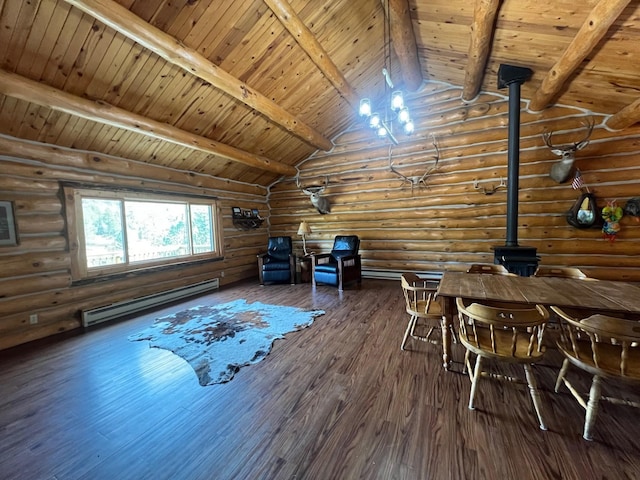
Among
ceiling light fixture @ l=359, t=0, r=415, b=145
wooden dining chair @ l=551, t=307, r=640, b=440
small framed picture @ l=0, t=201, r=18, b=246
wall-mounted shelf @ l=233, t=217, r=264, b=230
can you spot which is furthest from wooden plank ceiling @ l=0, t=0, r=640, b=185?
wooden dining chair @ l=551, t=307, r=640, b=440

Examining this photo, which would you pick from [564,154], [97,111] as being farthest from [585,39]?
[97,111]

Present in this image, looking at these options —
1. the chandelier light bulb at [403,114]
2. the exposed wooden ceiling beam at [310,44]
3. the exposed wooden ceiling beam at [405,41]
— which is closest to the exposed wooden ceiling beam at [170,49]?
the exposed wooden ceiling beam at [310,44]

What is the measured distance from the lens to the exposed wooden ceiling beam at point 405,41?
127 inches

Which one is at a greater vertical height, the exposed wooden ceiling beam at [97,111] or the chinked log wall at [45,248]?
the exposed wooden ceiling beam at [97,111]

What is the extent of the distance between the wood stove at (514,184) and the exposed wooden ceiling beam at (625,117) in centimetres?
121

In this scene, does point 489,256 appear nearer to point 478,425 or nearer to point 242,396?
point 478,425

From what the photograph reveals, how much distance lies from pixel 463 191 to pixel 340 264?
2.85 meters

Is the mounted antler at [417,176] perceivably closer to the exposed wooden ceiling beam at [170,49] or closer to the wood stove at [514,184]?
the wood stove at [514,184]

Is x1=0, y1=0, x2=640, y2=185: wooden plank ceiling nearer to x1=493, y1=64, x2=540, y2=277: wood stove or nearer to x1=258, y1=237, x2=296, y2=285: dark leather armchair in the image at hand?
x1=493, y1=64, x2=540, y2=277: wood stove

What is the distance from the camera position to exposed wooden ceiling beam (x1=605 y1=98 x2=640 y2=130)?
3.37 metres

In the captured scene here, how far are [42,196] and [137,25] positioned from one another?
258 centimetres

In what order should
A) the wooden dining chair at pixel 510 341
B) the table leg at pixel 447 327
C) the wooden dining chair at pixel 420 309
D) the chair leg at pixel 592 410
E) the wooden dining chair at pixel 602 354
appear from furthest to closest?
the wooden dining chair at pixel 420 309 → the table leg at pixel 447 327 → the wooden dining chair at pixel 510 341 → the chair leg at pixel 592 410 → the wooden dining chair at pixel 602 354

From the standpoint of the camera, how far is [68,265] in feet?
12.0

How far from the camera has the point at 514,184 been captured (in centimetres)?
404
